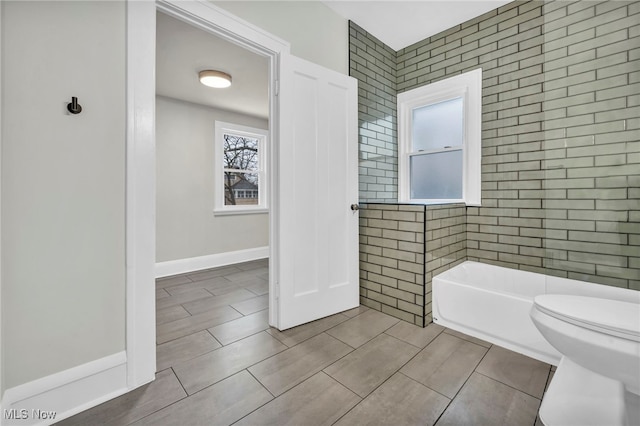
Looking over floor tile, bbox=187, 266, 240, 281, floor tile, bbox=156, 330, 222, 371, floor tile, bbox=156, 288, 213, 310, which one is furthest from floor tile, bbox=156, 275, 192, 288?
floor tile, bbox=156, 330, 222, 371

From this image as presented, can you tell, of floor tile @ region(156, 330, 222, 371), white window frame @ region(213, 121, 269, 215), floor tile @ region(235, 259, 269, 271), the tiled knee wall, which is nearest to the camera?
floor tile @ region(156, 330, 222, 371)

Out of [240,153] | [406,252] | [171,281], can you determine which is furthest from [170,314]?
[240,153]

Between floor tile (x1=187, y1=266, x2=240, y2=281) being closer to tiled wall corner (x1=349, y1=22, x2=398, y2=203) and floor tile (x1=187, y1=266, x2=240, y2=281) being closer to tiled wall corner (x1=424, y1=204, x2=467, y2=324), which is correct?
tiled wall corner (x1=349, y1=22, x2=398, y2=203)

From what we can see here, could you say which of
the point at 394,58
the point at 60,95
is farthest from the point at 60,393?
the point at 394,58

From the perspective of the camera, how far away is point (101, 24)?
4.12 ft

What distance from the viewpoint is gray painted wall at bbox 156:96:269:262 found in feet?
11.5

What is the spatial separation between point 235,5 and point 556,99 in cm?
245

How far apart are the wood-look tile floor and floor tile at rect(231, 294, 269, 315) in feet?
0.39

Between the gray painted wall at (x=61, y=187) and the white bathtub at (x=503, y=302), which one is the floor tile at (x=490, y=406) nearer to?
the white bathtub at (x=503, y=302)

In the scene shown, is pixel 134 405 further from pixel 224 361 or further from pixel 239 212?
pixel 239 212

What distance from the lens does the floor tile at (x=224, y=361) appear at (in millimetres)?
1428

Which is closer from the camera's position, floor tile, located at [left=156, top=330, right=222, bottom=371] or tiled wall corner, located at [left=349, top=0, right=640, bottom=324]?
floor tile, located at [left=156, top=330, right=222, bottom=371]

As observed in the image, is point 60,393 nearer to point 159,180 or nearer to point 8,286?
point 8,286

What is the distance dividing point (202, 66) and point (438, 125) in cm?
256
